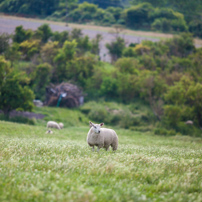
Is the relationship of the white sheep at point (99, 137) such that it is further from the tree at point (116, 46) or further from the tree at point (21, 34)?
the tree at point (116, 46)

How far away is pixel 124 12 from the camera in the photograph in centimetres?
11962

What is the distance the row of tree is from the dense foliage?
555 inches

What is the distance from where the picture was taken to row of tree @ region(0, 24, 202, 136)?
5544 centimetres

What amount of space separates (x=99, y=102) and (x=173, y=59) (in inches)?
1391

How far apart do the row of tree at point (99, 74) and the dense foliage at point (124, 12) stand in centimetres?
1410

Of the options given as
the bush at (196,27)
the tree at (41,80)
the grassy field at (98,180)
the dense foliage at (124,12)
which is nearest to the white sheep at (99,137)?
the grassy field at (98,180)

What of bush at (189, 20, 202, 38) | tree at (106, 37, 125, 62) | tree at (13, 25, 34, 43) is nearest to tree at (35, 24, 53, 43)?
tree at (13, 25, 34, 43)

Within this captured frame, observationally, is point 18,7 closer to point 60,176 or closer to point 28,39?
point 28,39

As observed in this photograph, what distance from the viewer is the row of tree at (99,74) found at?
5544 cm

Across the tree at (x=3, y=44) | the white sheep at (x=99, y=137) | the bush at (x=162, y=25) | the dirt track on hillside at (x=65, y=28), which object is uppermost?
the bush at (x=162, y=25)

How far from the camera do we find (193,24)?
412ft

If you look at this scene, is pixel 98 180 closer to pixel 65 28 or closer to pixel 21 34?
pixel 21 34

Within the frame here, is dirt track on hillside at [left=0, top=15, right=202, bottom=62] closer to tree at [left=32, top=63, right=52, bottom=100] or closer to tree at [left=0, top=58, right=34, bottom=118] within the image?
tree at [left=32, top=63, right=52, bottom=100]

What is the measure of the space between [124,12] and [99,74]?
5516 centimetres
